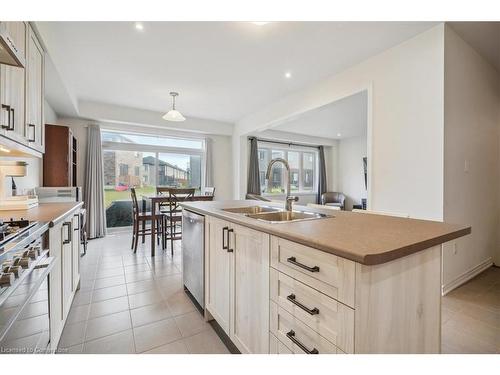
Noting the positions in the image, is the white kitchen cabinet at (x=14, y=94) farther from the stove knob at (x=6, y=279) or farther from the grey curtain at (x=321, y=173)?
the grey curtain at (x=321, y=173)

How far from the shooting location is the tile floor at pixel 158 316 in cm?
155

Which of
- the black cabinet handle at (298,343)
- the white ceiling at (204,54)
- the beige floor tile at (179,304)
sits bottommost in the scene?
the beige floor tile at (179,304)

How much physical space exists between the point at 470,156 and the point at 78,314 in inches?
155

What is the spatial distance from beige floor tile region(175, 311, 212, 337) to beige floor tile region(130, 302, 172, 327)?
5.2 inches

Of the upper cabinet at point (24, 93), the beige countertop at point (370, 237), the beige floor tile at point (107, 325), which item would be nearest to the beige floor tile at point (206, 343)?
the beige floor tile at point (107, 325)

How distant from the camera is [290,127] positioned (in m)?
5.97

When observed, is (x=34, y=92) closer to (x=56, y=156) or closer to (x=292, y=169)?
(x=56, y=156)

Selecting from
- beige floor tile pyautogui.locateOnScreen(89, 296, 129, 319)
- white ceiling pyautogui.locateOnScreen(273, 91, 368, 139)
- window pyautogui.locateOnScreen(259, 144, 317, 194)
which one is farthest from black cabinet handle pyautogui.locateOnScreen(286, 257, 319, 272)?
window pyautogui.locateOnScreen(259, 144, 317, 194)

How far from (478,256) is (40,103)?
4.65m

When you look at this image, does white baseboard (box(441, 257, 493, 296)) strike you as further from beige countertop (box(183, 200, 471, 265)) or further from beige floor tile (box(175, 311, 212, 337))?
beige floor tile (box(175, 311, 212, 337))

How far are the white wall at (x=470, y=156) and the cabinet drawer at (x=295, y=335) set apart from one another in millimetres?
2014

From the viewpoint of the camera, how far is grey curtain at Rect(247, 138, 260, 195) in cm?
599
